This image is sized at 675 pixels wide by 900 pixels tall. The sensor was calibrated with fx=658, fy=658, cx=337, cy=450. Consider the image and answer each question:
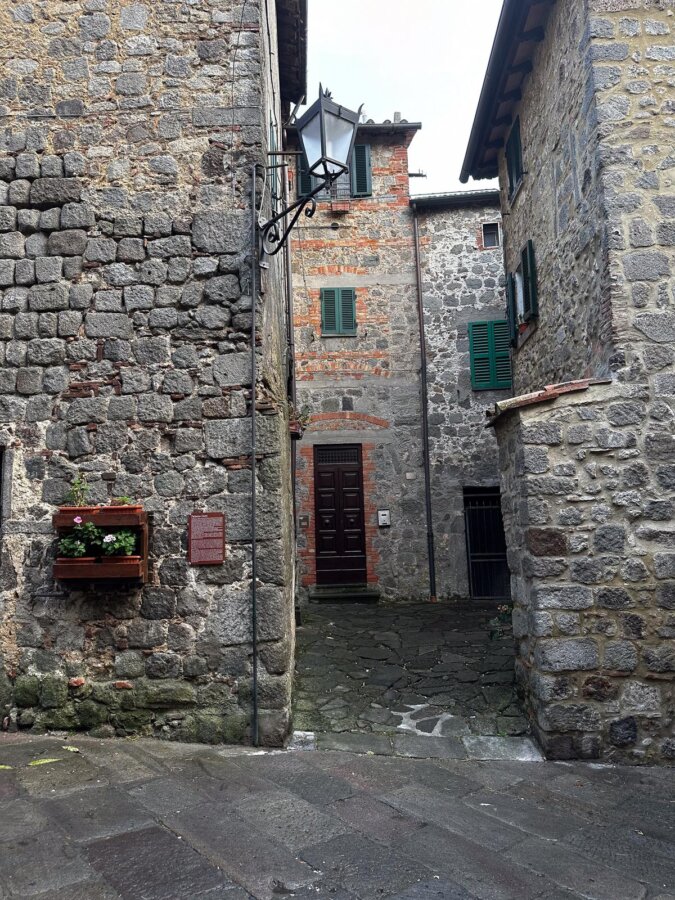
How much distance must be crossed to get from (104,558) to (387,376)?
22.8 ft

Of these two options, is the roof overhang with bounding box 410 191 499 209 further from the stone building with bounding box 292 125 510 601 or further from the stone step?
the stone step

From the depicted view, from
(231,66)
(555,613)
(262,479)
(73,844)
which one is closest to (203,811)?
(73,844)

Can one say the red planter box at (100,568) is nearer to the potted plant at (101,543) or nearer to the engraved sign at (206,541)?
the potted plant at (101,543)

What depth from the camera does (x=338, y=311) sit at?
10.6m

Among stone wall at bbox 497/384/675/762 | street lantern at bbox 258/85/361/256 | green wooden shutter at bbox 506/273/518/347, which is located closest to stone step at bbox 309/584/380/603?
green wooden shutter at bbox 506/273/518/347

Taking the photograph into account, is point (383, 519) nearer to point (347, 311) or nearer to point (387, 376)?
point (387, 376)

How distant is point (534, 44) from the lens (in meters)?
6.49

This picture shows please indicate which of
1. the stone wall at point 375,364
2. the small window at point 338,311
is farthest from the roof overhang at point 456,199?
the small window at point 338,311

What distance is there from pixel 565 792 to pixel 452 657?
95.6 inches

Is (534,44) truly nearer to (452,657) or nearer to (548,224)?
(548,224)

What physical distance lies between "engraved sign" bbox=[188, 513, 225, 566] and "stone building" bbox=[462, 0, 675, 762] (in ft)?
6.76

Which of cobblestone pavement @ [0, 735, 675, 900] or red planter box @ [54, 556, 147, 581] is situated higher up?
red planter box @ [54, 556, 147, 581]

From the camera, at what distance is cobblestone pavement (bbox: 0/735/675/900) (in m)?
2.62

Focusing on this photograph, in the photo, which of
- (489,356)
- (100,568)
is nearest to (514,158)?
(489,356)
